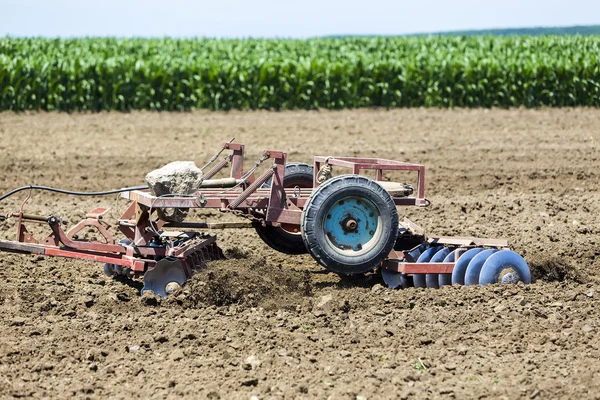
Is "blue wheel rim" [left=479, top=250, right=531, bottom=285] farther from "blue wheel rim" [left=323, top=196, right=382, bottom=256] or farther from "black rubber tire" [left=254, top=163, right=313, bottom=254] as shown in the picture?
"black rubber tire" [left=254, top=163, right=313, bottom=254]

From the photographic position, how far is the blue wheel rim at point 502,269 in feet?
24.4

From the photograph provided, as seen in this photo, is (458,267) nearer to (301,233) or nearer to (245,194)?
(301,233)

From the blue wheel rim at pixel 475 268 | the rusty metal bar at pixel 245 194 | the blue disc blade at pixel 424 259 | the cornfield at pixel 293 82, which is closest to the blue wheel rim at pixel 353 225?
the blue disc blade at pixel 424 259

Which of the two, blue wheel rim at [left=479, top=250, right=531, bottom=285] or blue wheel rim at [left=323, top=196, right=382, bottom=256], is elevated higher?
blue wheel rim at [left=323, top=196, right=382, bottom=256]

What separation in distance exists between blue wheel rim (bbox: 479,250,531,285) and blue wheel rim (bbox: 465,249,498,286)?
0.06 m

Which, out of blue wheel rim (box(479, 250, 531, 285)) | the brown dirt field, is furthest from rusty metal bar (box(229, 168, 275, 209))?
blue wheel rim (box(479, 250, 531, 285))

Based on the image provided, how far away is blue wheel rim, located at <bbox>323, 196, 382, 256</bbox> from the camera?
752cm

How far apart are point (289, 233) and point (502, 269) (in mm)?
2069

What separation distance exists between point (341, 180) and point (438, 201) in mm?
4545

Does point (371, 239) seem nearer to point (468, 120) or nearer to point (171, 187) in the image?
point (171, 187)

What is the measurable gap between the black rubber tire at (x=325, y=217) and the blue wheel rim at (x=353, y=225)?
0.19ft

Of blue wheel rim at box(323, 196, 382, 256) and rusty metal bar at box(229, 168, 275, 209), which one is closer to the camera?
rusty metal bar at box(229, 168, 275, 209)

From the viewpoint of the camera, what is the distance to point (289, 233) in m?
8.60

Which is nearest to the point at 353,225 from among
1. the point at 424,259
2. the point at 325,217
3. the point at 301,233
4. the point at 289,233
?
the point at 325,217
